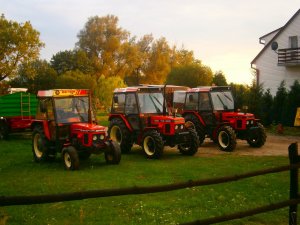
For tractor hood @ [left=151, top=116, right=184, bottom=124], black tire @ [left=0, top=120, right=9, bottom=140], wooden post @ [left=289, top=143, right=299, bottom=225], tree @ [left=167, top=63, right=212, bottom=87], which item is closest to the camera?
wooden post @ [left=289, top=143, right=299, bottom=225]

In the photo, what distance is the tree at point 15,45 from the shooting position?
3647cm

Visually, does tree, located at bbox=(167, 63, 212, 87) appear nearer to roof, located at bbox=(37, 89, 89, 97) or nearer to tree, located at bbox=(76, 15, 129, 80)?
tree, located at bbox=(76, 15, 129, 80)

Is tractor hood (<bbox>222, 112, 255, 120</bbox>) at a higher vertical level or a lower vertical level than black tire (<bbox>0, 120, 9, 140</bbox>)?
higher

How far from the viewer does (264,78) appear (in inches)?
1196

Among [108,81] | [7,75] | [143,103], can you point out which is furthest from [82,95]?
[108,81]

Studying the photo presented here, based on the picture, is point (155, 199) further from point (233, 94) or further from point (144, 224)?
point (233, 94)

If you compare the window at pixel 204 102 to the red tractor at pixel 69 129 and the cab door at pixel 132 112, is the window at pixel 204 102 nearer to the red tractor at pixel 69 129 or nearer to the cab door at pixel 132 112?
the cab door at pixel 132 112

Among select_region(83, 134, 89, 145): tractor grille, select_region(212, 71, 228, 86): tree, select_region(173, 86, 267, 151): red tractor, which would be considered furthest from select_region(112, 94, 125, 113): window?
select_region(212, 71, 228, 86): tree

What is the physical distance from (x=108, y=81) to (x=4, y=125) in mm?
25882

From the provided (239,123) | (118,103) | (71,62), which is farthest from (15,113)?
(71,62)

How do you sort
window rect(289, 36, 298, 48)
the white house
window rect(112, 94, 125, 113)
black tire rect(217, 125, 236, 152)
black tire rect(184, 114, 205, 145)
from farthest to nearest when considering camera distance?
1. window rect(289, 36, 298, 48)
2. the white house
3. black tire rect(184, 114, 205, 145)
4. black tire rect(217, 125, 236, 152)
5. window rect(112, 94, 125, 113)

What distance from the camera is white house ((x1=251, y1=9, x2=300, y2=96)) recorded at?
92.4 ft

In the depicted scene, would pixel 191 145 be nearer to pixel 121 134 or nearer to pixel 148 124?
pixel 148 124

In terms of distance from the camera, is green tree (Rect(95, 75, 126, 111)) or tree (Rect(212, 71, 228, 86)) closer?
tree (Rect(212, 71, 228, 86))
